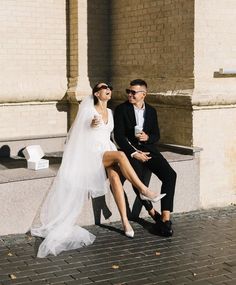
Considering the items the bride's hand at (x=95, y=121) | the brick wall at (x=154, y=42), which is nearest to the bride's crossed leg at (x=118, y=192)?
the bride's hand at (x=95, y=121)

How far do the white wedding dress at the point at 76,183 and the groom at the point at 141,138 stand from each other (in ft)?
0.64

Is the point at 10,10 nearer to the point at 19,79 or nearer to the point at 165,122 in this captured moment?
the point at 19,79

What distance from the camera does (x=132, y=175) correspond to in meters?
6.90

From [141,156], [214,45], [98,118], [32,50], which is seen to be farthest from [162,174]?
[32,50]

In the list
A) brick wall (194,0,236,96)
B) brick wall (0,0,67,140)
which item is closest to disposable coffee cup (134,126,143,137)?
brick wall (194,0,236,96)

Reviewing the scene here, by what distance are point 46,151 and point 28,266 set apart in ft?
14.5

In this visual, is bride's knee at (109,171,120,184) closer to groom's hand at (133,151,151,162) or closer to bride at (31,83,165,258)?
bride at (31,83,165,258)

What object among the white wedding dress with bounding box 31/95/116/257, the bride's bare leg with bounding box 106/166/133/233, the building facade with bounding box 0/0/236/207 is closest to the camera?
the white wedding dress with bounding box 31/95/116/257

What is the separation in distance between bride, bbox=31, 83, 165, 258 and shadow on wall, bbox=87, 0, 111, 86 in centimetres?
311

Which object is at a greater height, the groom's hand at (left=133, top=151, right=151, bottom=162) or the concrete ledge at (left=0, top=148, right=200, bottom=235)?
the groom's hand at (left=133, top=151, right=151, bottom=162)

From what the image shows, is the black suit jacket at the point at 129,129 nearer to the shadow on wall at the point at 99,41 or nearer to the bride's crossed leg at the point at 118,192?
the bride's crossed leg at the point at 118,192

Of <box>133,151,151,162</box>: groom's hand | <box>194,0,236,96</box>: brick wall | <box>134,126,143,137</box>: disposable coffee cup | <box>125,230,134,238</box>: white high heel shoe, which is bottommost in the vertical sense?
<box>125,230,134,238</box>: white high heel shoe

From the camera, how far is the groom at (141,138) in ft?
23.8

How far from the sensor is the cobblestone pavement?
17.9 ft
